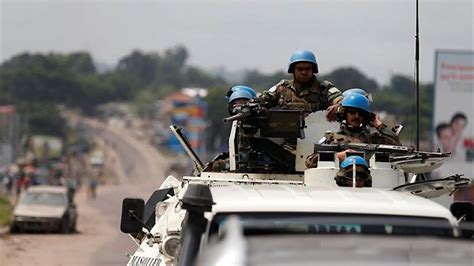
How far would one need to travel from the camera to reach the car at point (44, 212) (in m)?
37.0

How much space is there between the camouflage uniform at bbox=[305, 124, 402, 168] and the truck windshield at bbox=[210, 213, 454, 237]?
376 centimetres

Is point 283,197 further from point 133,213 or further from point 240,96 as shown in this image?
point 240,96

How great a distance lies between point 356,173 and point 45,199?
97.8 feet

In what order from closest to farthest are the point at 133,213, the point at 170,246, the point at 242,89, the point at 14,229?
1. the point at 133,213
2. the point at 170,246
3. the point at 242,89
4. the point at 14,229

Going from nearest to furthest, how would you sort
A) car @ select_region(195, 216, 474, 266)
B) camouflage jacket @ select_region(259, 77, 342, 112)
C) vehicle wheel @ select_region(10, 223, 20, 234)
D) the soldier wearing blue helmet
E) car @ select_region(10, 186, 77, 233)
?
1. car @ select_region(195, 216, 474, 266)
2. camouflage jacket @ select_region(259, 77, 342, 112)
3. the soldier wearing blue helmet
4. car @ select_region(10, 186, 77, 233)
5. vehicle wheel @ select_region(10, 223, 20, 234)

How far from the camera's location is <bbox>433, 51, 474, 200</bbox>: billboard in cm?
5938

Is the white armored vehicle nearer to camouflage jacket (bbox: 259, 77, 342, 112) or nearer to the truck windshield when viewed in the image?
the truck windshield

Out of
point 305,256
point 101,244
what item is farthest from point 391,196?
point 101,244

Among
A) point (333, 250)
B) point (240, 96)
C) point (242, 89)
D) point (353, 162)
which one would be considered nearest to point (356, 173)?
point (353, 162)

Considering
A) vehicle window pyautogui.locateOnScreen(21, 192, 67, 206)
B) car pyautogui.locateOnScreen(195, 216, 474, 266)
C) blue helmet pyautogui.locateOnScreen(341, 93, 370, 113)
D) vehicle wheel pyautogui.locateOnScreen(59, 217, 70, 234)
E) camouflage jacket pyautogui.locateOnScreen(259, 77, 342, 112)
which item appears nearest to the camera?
car pyautogui.locateOnScreen(195, 216, 474, 266)

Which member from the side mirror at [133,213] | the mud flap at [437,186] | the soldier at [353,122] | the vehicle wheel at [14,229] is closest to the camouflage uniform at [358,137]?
the soldier at [353,122]

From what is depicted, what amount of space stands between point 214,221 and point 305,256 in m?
1.27

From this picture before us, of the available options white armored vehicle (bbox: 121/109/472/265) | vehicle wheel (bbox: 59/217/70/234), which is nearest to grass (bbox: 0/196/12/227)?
vehicle wheel (bbox: 59/217/70/234)

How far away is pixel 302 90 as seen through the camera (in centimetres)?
1249
